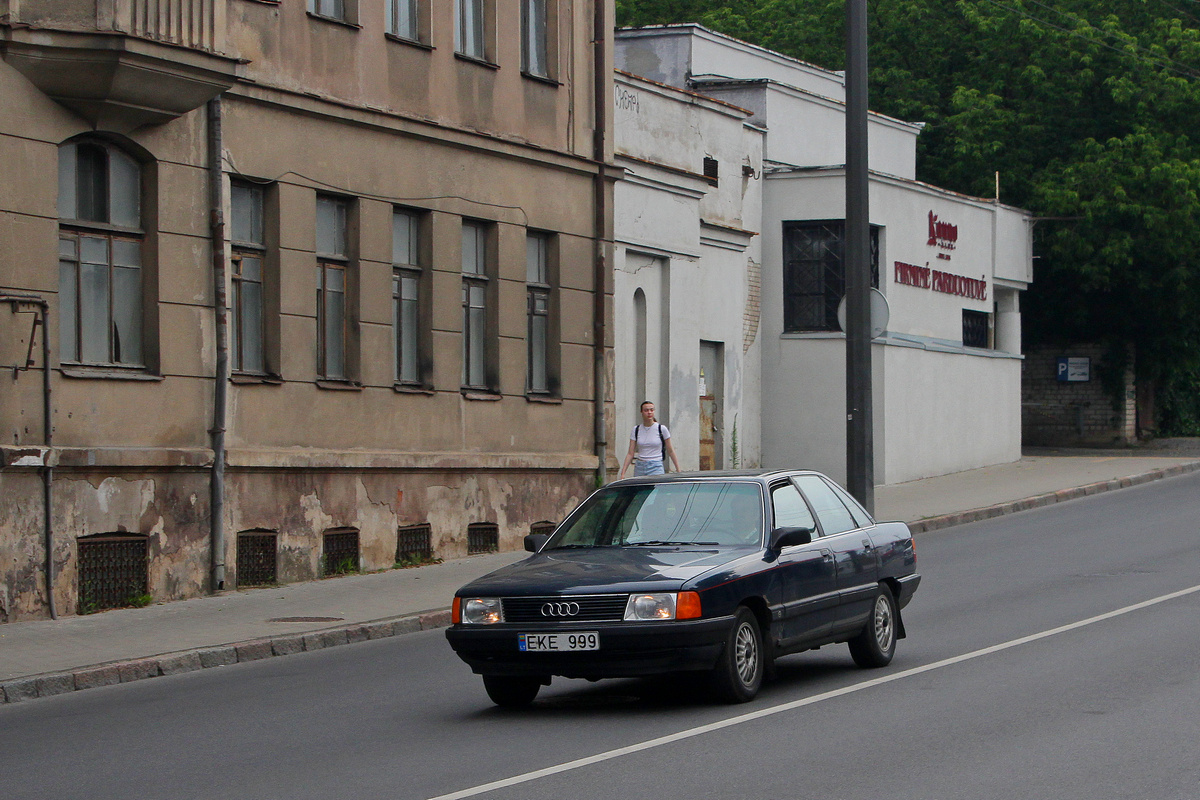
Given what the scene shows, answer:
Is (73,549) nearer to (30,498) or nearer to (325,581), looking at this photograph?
(30,498)

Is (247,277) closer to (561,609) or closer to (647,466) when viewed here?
(647,466)

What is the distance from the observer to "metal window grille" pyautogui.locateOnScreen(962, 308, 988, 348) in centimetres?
3605

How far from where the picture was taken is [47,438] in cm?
1487

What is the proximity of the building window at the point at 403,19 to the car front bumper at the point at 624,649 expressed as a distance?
36.6 feet

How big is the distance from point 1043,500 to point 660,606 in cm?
1923

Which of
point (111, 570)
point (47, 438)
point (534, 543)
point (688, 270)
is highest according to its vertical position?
point (688, 270)

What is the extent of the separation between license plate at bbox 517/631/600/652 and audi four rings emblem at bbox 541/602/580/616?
114mm

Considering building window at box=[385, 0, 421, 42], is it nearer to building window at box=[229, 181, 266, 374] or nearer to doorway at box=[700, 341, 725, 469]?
building window at box=[229, 181, 266, 374]

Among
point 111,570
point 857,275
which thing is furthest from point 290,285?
point 857,275

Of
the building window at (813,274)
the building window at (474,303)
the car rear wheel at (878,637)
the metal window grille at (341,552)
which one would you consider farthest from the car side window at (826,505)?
the building window at (813,274)

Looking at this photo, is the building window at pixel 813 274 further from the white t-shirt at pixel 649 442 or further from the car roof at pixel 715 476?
the car roof at pixel 715 476

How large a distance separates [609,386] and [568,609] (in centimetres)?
1366

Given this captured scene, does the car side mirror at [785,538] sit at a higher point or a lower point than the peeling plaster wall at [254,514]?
higher

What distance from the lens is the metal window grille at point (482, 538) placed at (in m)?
20.4
